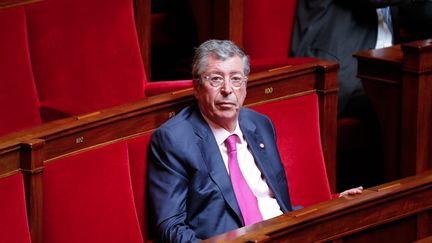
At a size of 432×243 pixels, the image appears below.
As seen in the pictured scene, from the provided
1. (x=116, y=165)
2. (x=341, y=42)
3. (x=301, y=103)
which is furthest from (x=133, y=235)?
(x=341, y=42)

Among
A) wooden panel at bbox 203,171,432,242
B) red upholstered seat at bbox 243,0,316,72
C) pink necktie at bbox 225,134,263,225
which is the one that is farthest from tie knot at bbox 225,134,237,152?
red upholstered seat at bbox 243,0,316,72

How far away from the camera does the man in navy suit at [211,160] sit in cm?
67

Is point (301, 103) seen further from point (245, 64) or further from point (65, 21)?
point (65, 21)

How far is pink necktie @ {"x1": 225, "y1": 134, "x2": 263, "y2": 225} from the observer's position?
0.70 meters

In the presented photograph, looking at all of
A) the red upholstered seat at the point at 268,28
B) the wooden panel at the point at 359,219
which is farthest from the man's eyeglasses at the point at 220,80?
the red upholstered seat at the point at 268,28

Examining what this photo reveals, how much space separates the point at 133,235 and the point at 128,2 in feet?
0.90

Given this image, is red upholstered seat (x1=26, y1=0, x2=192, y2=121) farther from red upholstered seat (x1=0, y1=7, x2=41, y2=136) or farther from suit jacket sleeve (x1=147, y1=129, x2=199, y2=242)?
suit jacket sleeve (x1=147, y1=129, x2=199, y2=242)

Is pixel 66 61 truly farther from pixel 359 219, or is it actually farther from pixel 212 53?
pixel 359 219

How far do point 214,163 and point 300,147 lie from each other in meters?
0.11

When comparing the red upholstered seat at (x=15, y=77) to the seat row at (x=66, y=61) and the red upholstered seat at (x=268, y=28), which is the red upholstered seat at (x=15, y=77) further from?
the red upholstered seat at (x=268, y=28)

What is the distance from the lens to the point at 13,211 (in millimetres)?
596

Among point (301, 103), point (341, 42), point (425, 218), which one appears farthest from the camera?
point (341, 42)

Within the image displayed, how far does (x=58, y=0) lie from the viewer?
83cm

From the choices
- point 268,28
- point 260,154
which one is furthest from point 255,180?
point 268,28
